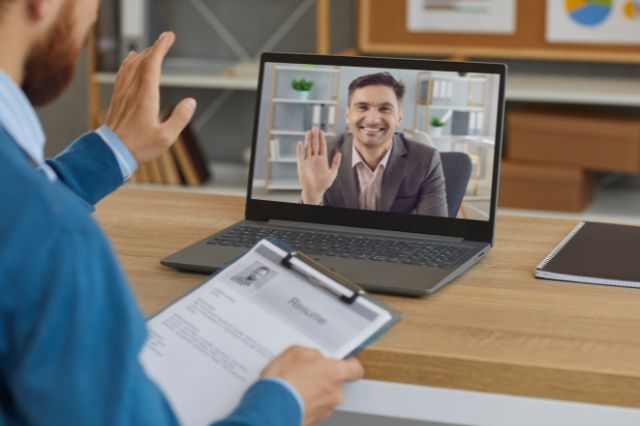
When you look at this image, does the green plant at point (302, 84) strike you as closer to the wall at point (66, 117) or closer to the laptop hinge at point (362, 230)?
the laptop hinge at point (362, 230)

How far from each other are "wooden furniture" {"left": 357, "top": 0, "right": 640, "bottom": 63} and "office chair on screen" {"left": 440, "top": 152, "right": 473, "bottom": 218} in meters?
1.82

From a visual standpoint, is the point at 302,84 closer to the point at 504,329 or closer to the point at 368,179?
the point at 368,179

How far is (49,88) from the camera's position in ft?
2.66

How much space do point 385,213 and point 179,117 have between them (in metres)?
0.31

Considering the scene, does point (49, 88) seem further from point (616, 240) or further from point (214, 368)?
point (616, 240)

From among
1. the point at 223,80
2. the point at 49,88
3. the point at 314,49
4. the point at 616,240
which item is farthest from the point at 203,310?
the point at 314,49

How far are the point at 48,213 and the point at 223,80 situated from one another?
2.44 m

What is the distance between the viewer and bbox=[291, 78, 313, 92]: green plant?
1404mm

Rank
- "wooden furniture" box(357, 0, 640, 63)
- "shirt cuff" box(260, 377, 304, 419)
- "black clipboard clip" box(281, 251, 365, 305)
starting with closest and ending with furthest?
"shirt cuff" box(260, 377, 304, 419)
"black clipboard clip" box(281, 251, 365, 305)
"wooden furniture" box(357, 0, 640, 63)

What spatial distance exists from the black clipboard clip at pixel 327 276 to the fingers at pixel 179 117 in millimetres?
227

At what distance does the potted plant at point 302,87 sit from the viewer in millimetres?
1403

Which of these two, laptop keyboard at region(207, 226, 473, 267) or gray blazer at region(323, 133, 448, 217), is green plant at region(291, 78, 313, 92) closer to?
gray blazer at region(323, 133, 448, 217)

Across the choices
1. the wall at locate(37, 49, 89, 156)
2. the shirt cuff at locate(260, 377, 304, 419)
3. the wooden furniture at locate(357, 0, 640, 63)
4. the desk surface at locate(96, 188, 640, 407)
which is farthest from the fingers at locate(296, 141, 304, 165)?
the wall at locate(37, 49, 89, 156)

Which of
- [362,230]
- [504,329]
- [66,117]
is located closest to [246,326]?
[504,329]
